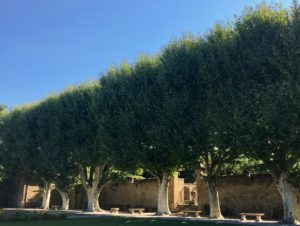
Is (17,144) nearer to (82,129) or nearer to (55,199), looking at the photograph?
(82,129)

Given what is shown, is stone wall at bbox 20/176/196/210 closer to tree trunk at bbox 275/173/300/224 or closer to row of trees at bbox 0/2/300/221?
row of trees at bbox 0/2/300/221

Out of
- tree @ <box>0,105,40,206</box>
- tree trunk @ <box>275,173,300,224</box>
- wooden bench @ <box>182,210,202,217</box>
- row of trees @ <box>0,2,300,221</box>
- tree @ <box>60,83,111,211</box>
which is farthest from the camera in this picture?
tree @ <box>0,105,40,206</box>

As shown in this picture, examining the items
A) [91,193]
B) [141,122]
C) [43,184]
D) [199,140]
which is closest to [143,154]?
[141,122]

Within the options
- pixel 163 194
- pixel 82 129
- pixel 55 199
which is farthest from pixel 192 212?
pixel 55 199

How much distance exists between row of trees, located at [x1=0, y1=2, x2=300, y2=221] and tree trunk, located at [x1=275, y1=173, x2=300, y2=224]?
0.18 ft

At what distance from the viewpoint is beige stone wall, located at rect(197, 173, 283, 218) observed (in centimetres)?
2620

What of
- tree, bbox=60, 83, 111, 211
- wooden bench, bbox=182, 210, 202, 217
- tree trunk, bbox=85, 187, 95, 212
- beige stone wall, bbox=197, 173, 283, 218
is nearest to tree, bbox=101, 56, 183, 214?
wooden bench, bbox=182, 210, 202, 217

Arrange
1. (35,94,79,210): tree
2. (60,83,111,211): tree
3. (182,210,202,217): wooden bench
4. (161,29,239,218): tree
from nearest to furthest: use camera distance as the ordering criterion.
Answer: (161,29,239,218): tree → (182,210,202,217): wooden bench → (60,83,111,211): tree → (35,94,79,210): tree

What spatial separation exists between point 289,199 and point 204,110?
7.19 metres

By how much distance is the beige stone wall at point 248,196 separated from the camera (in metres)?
26.2

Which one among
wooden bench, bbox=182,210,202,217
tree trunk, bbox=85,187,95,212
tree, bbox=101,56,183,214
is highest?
tree, bbox=101,56,183,214

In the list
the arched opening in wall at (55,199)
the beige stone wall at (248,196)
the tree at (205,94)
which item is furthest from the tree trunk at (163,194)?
the arched opening in wall at (55,199)

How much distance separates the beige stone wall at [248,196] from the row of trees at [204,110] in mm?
3728

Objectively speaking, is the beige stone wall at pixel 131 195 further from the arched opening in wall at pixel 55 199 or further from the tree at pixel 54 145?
the arched opening in wall at pixel 55 199
